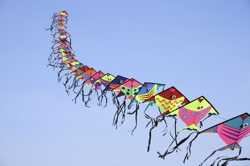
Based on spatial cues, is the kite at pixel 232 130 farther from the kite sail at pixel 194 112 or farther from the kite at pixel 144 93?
the kite at pixel 144 93

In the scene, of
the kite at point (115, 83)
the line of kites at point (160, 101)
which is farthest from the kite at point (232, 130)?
the kite at point (115, 83)

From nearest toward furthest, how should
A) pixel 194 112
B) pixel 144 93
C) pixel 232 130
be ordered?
pixel 232 130 < pixel 194 112 < pixel 144 93

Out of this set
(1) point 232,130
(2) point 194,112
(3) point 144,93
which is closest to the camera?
(1) point 232,130

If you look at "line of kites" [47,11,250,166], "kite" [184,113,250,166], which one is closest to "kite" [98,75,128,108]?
"line of kites" [47,11,250,166]

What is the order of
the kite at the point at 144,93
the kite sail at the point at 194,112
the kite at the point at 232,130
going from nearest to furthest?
the kite at the point at 232,130
the kite sail at the point at 194,112
the kite at the point at 144,93

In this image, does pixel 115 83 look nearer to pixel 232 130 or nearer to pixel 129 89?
pixel 129 89

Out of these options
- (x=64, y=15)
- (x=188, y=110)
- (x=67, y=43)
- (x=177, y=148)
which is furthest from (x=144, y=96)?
(x=64, y=15)

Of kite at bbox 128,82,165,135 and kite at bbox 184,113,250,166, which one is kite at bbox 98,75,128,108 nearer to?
kite at bbox 128,82,165,135

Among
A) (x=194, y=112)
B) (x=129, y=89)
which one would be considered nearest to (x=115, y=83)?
(x=129, y=89)

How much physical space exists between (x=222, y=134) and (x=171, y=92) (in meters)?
2.04

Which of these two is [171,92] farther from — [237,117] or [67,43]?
[67,43]

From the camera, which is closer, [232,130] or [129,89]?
[232,130]

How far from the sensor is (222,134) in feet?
22.2

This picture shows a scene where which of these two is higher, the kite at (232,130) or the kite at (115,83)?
the kite at (115,83)
